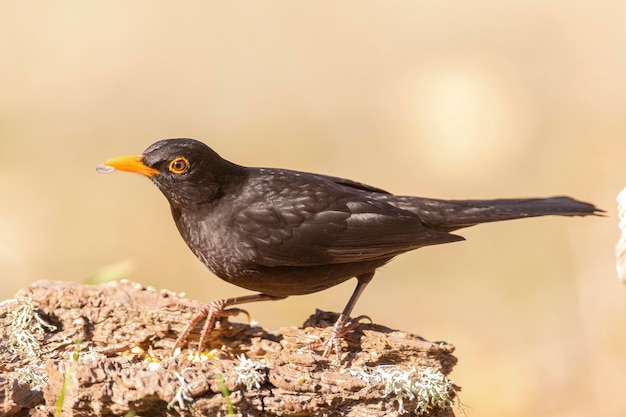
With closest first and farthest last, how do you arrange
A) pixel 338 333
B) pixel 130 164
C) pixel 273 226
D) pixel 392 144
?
pixel 338 333, pixel 130 164, pixel 273 226, pixel 392 144

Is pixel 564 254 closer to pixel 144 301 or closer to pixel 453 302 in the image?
pixel 453 302

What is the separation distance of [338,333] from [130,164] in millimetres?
1728

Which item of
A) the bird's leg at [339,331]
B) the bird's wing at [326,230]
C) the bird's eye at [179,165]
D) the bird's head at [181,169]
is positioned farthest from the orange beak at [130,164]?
the bird's leg at [339,331]

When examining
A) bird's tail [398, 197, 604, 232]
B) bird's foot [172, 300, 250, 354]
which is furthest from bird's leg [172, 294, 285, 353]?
bird's tail [398, 197, 604, 232]

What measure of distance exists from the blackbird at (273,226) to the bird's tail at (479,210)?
6 centimetres

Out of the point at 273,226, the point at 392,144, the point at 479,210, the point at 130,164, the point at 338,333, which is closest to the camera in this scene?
the point at 338,333

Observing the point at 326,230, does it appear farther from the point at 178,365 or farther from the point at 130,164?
the point at 178,365

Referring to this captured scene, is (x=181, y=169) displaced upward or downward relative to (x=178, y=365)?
upward

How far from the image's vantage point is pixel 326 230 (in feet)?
21.2

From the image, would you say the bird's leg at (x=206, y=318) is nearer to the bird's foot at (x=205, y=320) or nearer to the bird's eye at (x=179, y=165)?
the bird's foot at (x=205, y=320)

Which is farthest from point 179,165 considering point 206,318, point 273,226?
point 206,318

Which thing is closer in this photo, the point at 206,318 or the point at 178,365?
the point at 178,365

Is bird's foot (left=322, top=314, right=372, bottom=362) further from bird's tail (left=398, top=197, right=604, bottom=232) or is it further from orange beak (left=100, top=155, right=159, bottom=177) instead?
orange beak (left=100, top=155, right=159, bottom=177)

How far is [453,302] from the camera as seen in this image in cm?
1142
